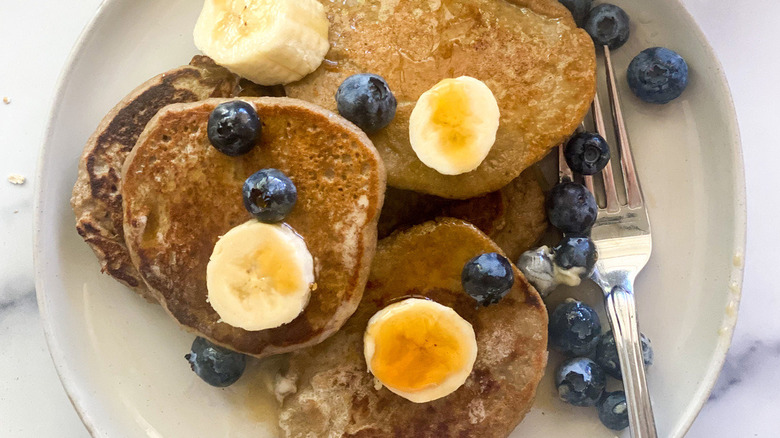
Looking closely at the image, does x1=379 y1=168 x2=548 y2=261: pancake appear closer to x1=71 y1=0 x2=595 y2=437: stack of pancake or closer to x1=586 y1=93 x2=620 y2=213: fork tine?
x1=71 y1=0 x2=595 y2=437: stack of pancake

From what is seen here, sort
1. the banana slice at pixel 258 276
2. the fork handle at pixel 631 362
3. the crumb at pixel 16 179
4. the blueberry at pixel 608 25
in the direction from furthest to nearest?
the crumb at pixel 16 179 < the blueberry at pixel 608 25 < the fork handle at pixel 631 362 < the banana slice at pixel 258 276

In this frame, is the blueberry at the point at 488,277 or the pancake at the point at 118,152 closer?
the blueberry at the point at 488,277

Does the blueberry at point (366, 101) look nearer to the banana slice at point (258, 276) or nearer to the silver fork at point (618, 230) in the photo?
the banana slice at point (258, 276)

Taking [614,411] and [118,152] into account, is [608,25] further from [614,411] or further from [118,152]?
[118,152]

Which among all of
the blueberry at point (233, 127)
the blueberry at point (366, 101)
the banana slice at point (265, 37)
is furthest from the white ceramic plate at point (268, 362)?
the blueberry at point (366, 101)

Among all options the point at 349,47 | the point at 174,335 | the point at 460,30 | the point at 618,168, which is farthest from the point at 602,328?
the point at 174,335

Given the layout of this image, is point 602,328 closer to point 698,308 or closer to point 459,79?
point 698,308
